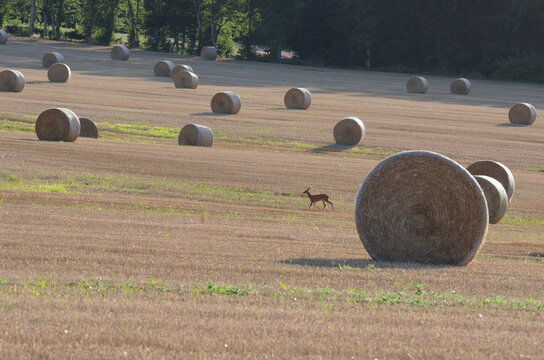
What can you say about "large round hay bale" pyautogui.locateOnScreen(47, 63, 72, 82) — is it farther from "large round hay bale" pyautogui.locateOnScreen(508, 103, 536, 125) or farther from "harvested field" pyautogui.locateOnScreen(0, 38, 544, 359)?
"large round hay bale" pyautogui.locateOnScreen(508, 103, 536, 125)

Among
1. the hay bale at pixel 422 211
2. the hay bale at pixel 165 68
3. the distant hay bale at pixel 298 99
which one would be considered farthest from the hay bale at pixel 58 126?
the hay bale at pixel 165 68

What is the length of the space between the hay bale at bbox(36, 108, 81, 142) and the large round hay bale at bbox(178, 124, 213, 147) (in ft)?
12.5

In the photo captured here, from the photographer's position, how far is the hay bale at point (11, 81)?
46625mm

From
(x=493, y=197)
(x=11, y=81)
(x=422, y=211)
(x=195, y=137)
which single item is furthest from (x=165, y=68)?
(x=422, y=211)

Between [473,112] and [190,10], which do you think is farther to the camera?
[190,10]

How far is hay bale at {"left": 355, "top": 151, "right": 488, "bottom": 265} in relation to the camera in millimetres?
13906

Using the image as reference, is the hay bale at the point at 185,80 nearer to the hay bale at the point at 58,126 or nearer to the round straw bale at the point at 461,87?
the round straw bale at the point at 461,87

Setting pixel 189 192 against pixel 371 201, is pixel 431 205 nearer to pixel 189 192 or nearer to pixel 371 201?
pixel 371 201

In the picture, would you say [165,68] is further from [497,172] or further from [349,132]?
[497,172]

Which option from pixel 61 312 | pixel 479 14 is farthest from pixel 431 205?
pixel 479 14

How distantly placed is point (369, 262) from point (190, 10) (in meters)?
84.6

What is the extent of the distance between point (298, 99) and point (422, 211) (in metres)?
34.1

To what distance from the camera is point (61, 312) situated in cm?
878

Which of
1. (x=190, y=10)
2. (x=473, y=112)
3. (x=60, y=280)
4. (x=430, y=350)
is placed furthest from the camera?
(x=190, y=10)
